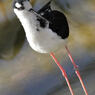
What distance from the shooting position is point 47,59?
190 cm

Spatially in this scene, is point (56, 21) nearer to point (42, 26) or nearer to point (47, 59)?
point (42, 26)

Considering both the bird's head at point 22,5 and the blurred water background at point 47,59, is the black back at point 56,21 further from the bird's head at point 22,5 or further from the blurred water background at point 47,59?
the blurred water background at point 47,59

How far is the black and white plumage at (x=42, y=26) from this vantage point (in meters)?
1.21

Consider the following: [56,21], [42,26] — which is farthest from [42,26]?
[56,21]

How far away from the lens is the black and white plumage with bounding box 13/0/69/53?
3.99 feet

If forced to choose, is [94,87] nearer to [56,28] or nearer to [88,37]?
[88,37]

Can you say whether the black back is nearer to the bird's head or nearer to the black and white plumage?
the black and white plumage

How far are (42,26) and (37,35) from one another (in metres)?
0.04

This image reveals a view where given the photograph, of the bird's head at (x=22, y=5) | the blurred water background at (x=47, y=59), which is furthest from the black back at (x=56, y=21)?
the blurred water background at (x=47, y=59)

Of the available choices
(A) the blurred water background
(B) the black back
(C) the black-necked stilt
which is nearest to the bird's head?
(C) the black-necked stilt

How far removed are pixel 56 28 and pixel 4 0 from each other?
0.98 m

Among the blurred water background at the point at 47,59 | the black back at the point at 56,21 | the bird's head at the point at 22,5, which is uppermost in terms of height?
the bird's head at the point at 22,5

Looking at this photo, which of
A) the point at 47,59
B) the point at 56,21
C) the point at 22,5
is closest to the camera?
the point at 22,5

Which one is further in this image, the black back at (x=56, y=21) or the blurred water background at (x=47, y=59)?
the blurred water background at (x=47, y=59)
